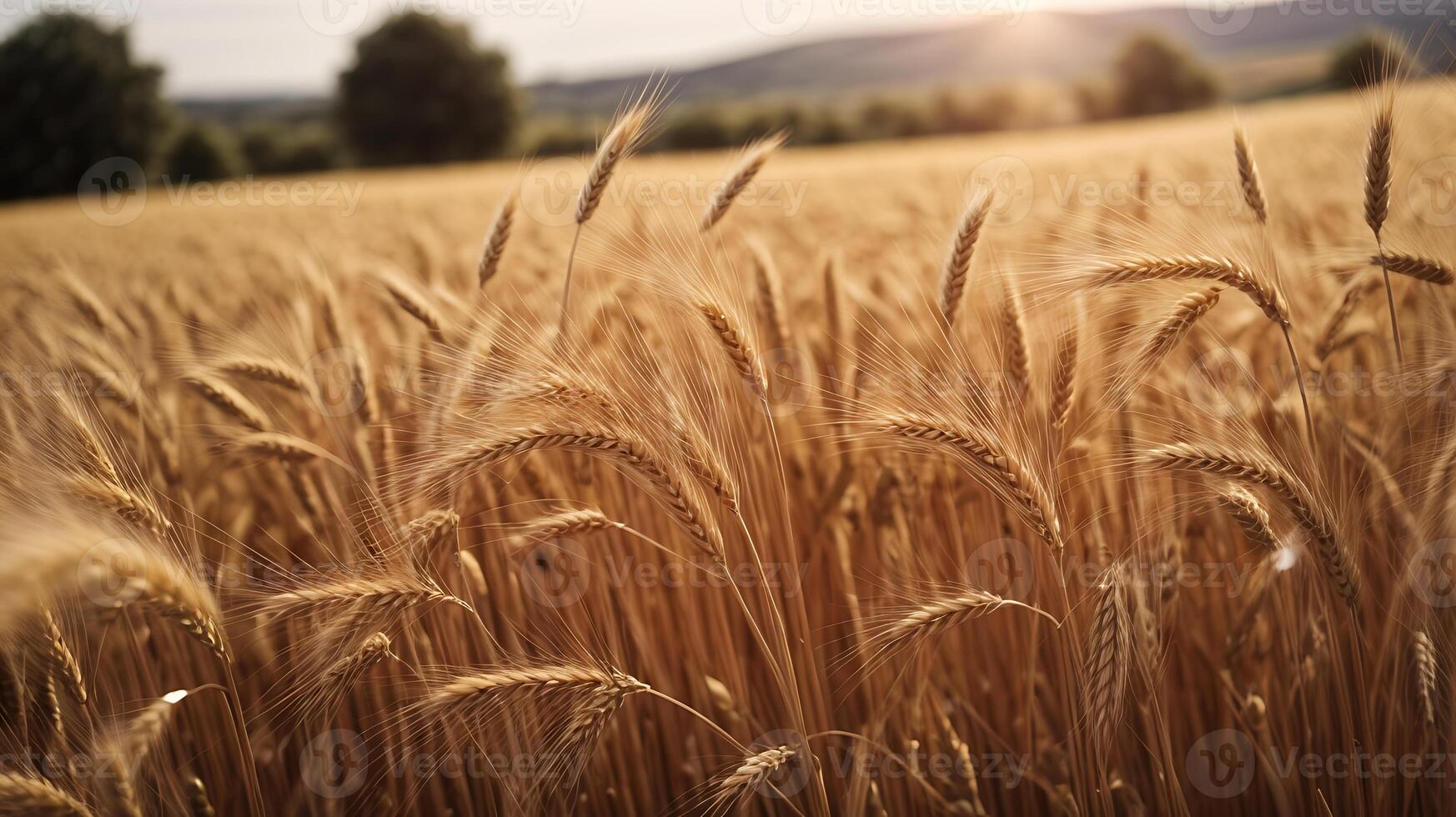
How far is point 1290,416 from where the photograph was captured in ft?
5.07

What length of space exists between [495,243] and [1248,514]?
58.7 inches

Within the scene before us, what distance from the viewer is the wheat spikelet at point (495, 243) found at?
1644 millimetres

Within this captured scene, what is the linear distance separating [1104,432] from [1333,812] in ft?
2.61

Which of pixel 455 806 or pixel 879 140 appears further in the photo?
pixel 879 140

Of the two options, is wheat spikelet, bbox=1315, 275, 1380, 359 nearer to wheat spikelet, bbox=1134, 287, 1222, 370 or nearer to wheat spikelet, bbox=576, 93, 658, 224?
wheat spikelet, bbox=1134, 287, 1222, 370

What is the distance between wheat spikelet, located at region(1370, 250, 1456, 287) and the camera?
1321mm

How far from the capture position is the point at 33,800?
96cm

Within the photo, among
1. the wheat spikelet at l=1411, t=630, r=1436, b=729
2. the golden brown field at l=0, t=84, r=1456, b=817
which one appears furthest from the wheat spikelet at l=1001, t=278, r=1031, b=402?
the wheat spikelet at l=1411, t=630, r=1436, b=729

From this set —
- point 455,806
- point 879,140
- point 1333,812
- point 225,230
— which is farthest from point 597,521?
point 879,140

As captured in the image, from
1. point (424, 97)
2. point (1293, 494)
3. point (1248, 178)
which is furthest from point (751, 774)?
point (424, 97)

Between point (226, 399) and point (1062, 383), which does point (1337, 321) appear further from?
point (226, 399)

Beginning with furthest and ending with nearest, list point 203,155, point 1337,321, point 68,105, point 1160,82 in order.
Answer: point 1160,82 < point 203,155 < point 68,105 < point 1337,321

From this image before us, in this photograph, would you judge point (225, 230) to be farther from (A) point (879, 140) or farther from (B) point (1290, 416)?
(A) point (879, 140)

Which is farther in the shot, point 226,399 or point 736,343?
point 226,399
